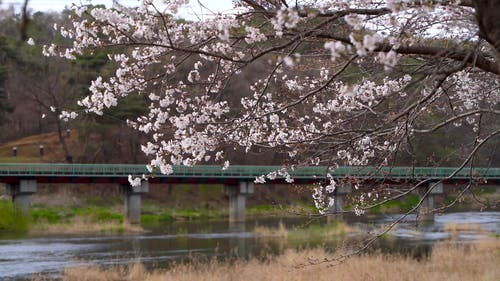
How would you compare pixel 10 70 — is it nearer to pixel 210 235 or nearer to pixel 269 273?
pixel 210 235

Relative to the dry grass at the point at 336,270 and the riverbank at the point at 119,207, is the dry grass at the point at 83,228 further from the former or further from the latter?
the dry grass at the point at 336,270

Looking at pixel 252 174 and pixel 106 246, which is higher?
pixel 252 174

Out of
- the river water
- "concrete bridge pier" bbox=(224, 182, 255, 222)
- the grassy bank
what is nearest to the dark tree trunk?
the river water

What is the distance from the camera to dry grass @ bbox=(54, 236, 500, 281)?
15.1m

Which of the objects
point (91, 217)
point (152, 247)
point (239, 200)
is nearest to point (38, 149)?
point (91, 217)

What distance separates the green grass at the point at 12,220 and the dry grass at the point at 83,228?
60cm

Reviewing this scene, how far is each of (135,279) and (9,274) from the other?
183 inches

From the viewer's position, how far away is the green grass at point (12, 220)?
122 ft

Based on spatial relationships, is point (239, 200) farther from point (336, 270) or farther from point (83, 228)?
point (336, 270)

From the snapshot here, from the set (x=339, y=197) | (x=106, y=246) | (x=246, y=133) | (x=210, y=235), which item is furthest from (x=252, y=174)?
(x=246, y=133)

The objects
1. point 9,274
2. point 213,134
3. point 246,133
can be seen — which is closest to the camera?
point 213,134

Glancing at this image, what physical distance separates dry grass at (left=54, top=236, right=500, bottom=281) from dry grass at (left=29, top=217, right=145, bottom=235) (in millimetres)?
18004

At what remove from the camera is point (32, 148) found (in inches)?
2413

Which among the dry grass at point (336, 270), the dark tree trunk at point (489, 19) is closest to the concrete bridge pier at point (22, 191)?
the dry grass at point (336, 270)
